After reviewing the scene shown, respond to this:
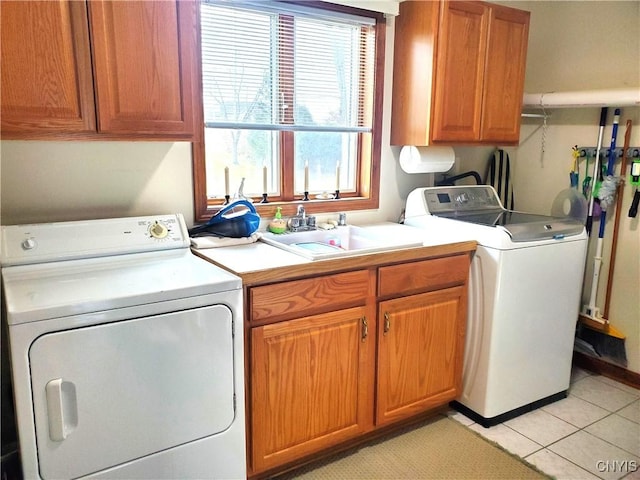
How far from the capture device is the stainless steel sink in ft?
6.99

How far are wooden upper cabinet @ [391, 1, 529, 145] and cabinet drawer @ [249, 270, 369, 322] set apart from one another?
38.7 inches

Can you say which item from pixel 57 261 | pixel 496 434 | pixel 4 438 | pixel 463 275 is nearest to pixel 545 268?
pixel 463 275

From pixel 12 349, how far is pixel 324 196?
171cm

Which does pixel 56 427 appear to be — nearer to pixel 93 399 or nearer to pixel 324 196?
pixel 93 399

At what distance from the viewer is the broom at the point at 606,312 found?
2789 mm

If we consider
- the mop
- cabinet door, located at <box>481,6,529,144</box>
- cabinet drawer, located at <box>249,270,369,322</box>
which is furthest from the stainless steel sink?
the mop

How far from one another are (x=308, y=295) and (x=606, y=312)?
2095mm

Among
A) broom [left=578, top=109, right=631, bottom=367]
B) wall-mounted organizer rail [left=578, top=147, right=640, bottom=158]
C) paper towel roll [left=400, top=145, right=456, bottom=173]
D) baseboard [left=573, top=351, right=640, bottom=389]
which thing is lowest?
baseboard [left=573, top=351, right=640, bottom=389]

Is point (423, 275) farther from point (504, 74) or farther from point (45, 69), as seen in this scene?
point (45, 69)

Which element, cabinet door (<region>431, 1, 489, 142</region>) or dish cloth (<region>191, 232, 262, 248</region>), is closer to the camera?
dish cloth (<region>191, 232, 262, 248</region>)

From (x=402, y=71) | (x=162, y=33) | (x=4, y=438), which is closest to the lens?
(x=162, y=33)

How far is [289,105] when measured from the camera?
244 cm

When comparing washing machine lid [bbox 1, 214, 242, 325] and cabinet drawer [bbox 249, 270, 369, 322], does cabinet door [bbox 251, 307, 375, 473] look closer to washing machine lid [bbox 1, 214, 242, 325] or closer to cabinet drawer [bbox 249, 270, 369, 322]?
cabinet drawer [bbox 249, 270, 369, 322]

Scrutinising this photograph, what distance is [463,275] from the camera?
2371mm
